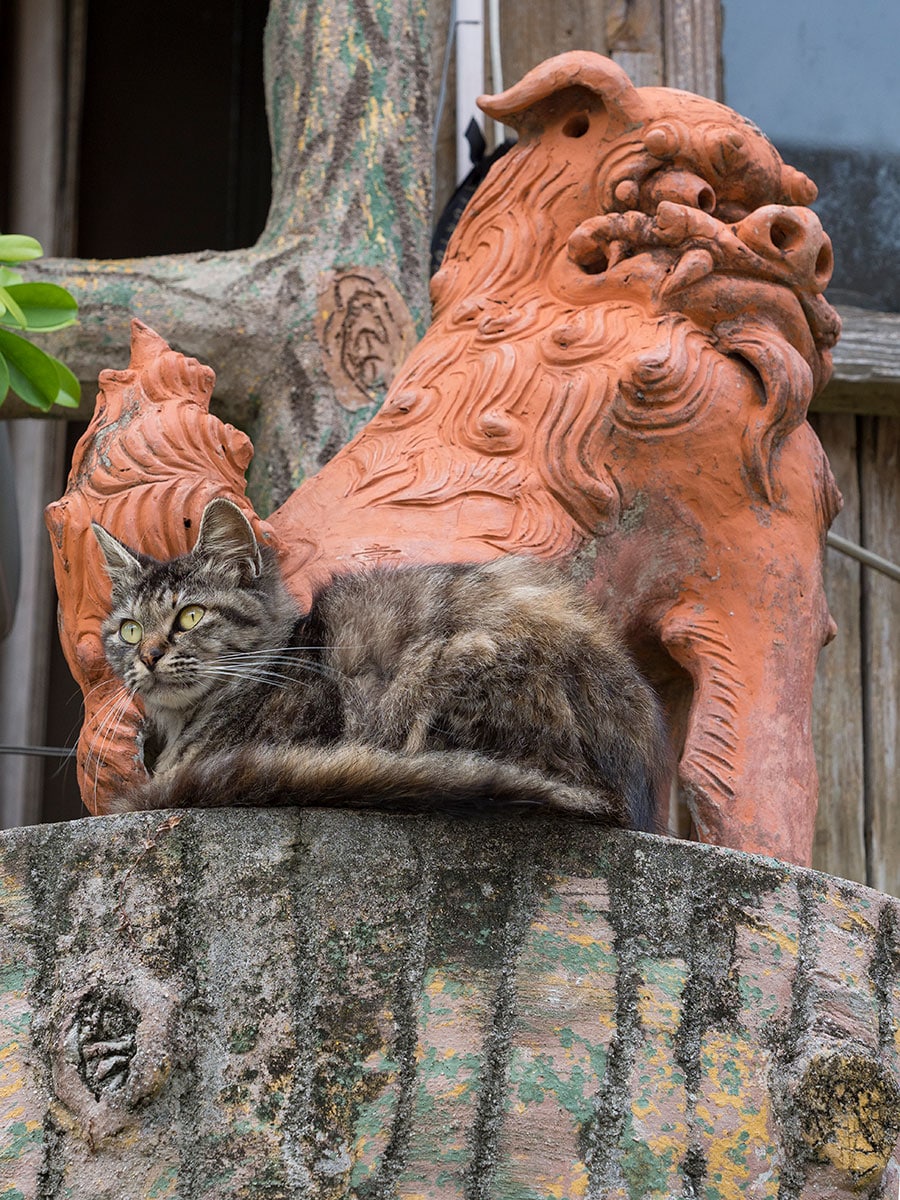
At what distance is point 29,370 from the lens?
2.33 m

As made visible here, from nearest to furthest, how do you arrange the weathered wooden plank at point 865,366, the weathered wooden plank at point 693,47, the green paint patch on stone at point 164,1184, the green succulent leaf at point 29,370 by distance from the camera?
the green paint patch on stone at point 164,1184, the green succulent leaf at point 29,370, the weathered wooden plank at point 865,366, the weathered wooden plank at point 693,47

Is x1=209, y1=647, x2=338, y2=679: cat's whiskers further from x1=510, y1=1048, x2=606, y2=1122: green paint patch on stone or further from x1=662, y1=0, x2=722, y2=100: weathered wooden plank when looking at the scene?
x1=662, y1=0, x2=722, y2=100: weathered wooden plank

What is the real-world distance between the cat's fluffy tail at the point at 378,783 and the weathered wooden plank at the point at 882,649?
185 cm

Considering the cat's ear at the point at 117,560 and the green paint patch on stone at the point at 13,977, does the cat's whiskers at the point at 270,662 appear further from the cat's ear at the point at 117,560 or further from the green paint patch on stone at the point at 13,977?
the green paint patch on stone at the point at 13,977

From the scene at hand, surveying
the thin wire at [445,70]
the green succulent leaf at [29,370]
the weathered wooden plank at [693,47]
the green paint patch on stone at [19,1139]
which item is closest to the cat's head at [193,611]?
the green succulent leaf at [29,370]

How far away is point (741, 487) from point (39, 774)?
2.90 metres

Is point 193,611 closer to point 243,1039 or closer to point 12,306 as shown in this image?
point 12,306

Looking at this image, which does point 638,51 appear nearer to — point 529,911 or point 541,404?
point 541,404

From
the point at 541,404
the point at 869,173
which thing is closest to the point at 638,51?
the point at 869,173

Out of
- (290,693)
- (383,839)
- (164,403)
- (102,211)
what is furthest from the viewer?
(102,211)

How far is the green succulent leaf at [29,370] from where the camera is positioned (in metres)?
2.32

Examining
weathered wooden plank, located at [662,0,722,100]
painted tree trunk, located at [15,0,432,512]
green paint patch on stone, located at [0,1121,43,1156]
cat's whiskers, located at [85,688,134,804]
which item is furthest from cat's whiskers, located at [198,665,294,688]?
weathered wooden plank, located at [662,0,722,100]

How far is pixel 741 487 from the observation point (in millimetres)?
2088

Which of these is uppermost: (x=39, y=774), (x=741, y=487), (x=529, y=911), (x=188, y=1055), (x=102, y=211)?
(x=102, y=211)
